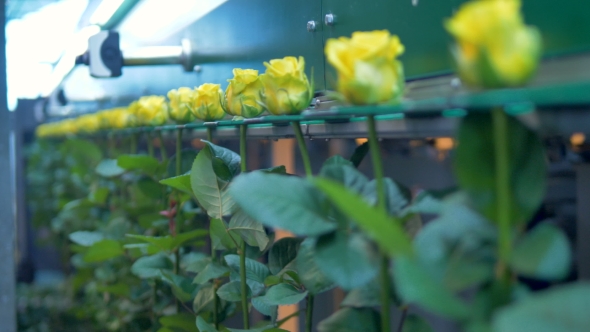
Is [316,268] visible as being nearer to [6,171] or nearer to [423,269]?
[423,269]

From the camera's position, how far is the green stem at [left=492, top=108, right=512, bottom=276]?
16.8 inches

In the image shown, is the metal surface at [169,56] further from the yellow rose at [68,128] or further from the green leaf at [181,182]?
the yellow rose at [68,128]

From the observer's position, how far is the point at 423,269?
43 centimetres

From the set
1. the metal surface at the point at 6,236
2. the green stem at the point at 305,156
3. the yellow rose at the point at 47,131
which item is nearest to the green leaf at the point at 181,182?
the green stem at the point at 305,156

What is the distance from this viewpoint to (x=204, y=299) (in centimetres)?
117

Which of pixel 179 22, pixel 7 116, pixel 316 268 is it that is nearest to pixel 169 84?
pixel 179 22

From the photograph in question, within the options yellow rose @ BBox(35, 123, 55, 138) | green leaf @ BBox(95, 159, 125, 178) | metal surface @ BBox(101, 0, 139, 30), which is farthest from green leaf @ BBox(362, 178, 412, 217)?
yellow rose @ BBox(35, 123, 55, 138)

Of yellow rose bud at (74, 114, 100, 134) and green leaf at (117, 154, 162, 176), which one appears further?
yellow rose bud at (74, 114, 100, 134)

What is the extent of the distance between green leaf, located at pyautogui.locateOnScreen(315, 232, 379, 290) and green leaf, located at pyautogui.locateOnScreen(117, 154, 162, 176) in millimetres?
902

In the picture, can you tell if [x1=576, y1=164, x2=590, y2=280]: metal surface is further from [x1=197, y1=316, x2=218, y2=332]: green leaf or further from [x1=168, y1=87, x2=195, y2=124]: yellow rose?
[x1=168, y1=87, x2=195, y2=124]: yellow rose

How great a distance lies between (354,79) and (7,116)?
1.77 meters

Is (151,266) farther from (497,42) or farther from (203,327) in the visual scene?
(497,42)

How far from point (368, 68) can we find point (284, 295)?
367 millimetres

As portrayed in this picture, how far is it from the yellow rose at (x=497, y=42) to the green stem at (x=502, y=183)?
3cm
